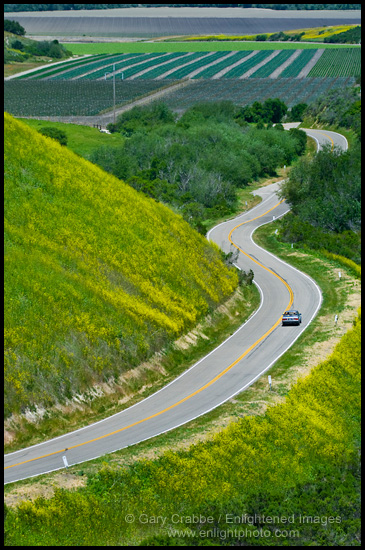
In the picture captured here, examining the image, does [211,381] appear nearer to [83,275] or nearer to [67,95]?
[83,275]

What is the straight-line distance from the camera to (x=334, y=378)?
43.2 metres

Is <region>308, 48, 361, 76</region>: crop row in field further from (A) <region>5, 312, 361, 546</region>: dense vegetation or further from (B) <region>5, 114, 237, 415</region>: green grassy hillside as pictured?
(A) <region>5, 312, 361, 546</region>: dense vegetation

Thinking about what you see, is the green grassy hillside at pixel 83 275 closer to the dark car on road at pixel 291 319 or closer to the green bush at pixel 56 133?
the dark car on road at pixel 291 319

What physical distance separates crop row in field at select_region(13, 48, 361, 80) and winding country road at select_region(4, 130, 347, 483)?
351 ft

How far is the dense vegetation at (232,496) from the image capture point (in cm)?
2930

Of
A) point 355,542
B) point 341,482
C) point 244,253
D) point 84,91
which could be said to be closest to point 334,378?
point 341,482

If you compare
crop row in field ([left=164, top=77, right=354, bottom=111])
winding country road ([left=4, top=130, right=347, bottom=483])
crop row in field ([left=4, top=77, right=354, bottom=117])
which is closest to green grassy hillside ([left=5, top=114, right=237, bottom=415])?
winding country road ([left=4, top=130, right=347, bottom=483])

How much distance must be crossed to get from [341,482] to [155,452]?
813 centimetres

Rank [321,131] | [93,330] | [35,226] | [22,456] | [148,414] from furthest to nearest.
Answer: [321,131] → [35,226] → [93,330] → [148,414] → [22,456]

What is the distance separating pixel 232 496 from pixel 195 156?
7047 centimetres

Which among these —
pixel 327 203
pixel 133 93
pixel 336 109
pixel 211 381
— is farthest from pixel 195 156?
pixel 211 381

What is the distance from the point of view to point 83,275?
46969 mm

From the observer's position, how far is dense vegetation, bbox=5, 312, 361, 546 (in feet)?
96.1

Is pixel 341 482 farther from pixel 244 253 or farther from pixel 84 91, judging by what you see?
pixel 84 91
